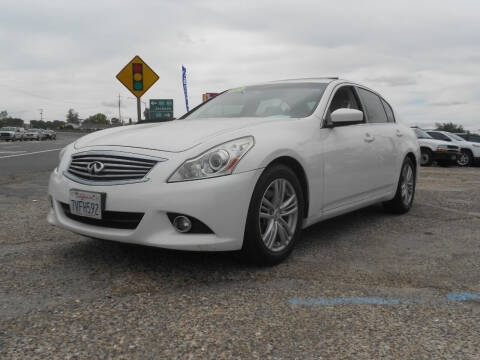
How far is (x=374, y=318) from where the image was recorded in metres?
2.54

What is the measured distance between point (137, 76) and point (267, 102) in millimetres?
6988

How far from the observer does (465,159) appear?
59.6ft

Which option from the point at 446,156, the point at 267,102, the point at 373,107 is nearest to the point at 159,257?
the point at 267,102

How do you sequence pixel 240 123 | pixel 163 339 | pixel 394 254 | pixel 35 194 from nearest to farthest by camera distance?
pixel 163 339, pixel 240 123, pixel 394 254, pixel 35 194

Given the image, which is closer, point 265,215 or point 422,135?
point 265,215

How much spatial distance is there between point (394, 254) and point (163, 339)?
228cm

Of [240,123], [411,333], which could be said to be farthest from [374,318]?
[240,123]

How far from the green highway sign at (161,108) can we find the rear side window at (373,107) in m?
20.1

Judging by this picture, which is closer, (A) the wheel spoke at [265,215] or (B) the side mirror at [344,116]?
(A) the wheel spoke at [265,215]

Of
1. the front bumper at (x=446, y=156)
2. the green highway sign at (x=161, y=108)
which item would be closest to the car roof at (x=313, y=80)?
the front bumper at (x=446, y=156)

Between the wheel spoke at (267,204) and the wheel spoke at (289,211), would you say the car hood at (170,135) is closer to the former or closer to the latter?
the wheel spoke at (267,204)

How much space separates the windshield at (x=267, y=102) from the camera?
162 inches

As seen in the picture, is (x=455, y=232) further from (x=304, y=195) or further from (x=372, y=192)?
(x=304, y=195)

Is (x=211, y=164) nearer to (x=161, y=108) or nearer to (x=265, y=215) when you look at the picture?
(x=265, y=215)
